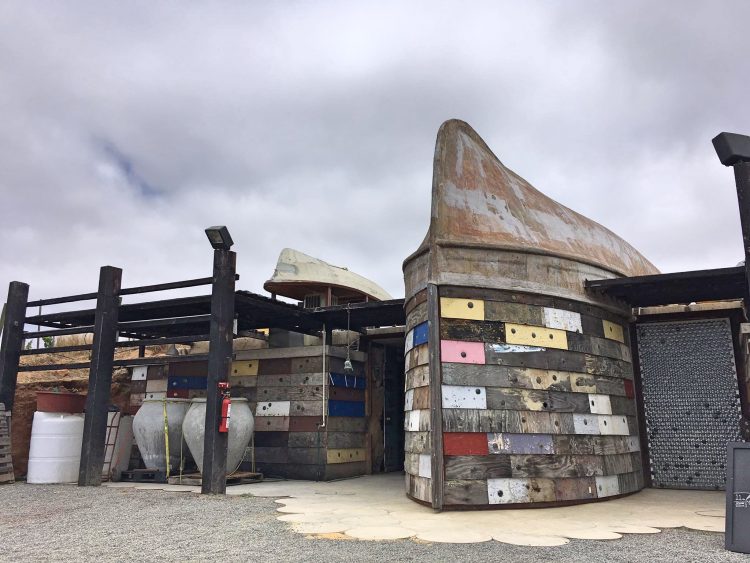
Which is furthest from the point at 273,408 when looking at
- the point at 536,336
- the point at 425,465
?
the point at 536,336

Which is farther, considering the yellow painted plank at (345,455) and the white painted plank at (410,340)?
the yellow painted plank at (345,455)

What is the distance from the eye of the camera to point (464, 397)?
6188 mm

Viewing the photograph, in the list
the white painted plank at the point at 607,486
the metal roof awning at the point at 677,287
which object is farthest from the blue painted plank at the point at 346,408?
the metal roof awning at the point at 677,287

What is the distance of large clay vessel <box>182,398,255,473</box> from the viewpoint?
848 cm

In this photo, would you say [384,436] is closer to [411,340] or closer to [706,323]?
[411,340]

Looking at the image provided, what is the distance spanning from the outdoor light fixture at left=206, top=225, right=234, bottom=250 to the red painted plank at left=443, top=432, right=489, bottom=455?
4.09 m

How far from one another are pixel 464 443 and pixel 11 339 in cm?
815

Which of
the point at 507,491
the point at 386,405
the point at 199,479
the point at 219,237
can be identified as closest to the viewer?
the point at 507,491

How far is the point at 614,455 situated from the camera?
6984 millimetres

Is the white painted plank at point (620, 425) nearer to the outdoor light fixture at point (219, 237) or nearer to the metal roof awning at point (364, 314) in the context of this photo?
the metal roof awning at point (364, 314)

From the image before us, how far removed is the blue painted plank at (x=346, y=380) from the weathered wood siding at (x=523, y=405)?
308 centimetres

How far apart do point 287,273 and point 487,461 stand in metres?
6.10

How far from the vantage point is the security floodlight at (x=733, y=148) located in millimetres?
4855

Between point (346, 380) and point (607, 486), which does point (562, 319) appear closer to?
point (607, 486)
